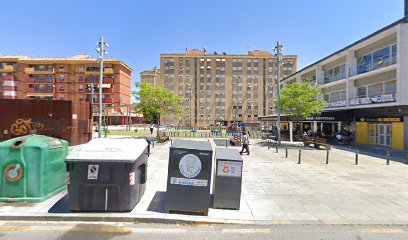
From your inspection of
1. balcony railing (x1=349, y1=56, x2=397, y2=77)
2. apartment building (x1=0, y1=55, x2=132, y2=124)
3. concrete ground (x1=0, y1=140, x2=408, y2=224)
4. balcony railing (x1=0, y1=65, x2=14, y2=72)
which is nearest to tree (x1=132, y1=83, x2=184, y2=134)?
concrete ground (x1=0, y1=140, x2=408, y2=224)

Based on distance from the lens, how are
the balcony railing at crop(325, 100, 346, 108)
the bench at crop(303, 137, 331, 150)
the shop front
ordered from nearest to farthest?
the bench at crop(303, 137, 331, 150) < the shop front < the balcony railing at crop(325, 100, 346, 108)

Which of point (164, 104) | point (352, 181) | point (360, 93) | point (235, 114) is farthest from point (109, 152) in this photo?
point (235, 114)

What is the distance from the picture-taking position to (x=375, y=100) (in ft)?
71.3

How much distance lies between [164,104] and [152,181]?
1713 cm

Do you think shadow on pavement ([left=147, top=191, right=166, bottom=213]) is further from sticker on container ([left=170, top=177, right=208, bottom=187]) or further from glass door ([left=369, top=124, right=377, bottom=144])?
glass door ([left=369, top=124, right=377, bottom=144])

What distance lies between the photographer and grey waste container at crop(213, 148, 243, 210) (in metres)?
5.58

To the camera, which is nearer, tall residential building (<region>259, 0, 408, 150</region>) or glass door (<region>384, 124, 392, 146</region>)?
tall residential building (<region>259, 0, 408, 150</region>)

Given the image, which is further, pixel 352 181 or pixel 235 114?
pixel 235 114

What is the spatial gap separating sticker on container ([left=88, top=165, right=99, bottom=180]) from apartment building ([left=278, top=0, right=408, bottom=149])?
22.1 metres

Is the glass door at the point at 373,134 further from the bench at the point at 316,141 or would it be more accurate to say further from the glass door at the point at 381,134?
the bench at the point at 316,141

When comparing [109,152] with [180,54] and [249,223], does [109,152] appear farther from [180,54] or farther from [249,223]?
[180,54]

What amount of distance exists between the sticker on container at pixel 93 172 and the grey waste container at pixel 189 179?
1.43 meters

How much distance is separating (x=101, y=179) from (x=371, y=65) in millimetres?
26501

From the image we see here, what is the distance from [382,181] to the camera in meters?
8.84
